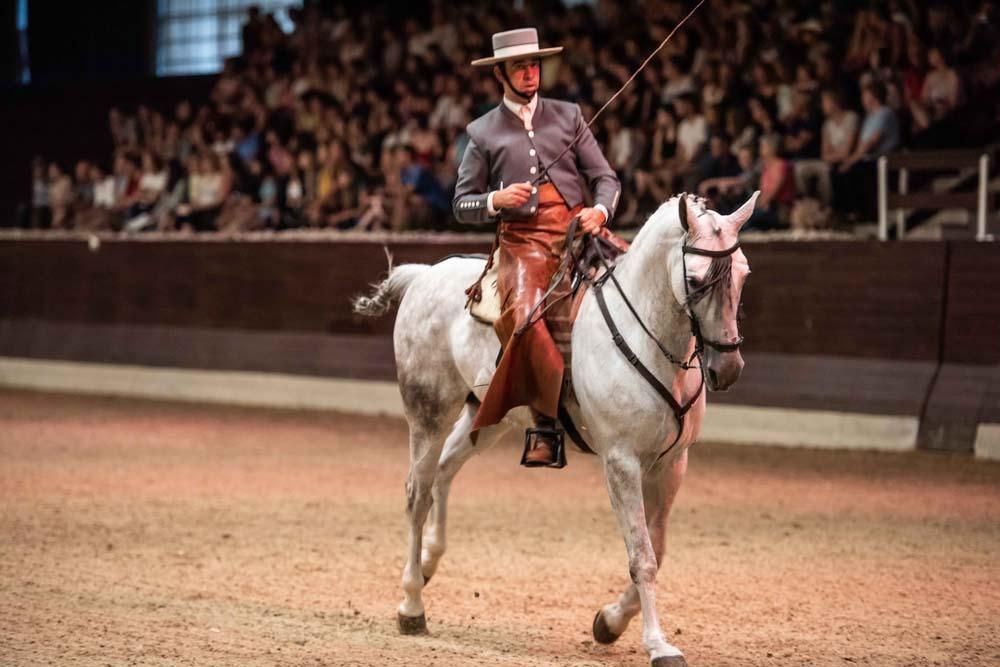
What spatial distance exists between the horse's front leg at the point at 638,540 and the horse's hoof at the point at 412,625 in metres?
1.08

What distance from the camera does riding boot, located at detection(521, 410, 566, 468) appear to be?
6082mm

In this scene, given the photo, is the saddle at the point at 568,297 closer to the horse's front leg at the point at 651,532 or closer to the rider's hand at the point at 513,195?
the rider's hand at the point at 513,195

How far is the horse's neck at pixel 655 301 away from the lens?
566cm

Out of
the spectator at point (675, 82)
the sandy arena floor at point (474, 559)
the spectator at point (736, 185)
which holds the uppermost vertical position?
the spectator at point (675, 82)

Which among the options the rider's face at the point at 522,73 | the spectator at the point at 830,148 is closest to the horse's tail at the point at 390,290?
the rider's face at the point at 522,73

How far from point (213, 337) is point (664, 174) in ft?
20.1

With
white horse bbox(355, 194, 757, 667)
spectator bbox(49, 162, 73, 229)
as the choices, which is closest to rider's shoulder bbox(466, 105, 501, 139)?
white horse bbox(355, 194, 757, 667)

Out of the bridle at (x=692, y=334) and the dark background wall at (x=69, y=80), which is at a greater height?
the dark background wall at (x=69, y=80)

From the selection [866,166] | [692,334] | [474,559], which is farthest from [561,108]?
[866,166]

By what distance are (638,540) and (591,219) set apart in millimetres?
1410

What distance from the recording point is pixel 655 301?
18.8 feet

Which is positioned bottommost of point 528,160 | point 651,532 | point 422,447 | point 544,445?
point 651,532

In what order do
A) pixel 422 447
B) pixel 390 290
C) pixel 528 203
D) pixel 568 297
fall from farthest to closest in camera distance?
pixel 390 290 < pixel 422 447 < pixel 528 203 < pixel 568 297

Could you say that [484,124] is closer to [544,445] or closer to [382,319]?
[544,445]
